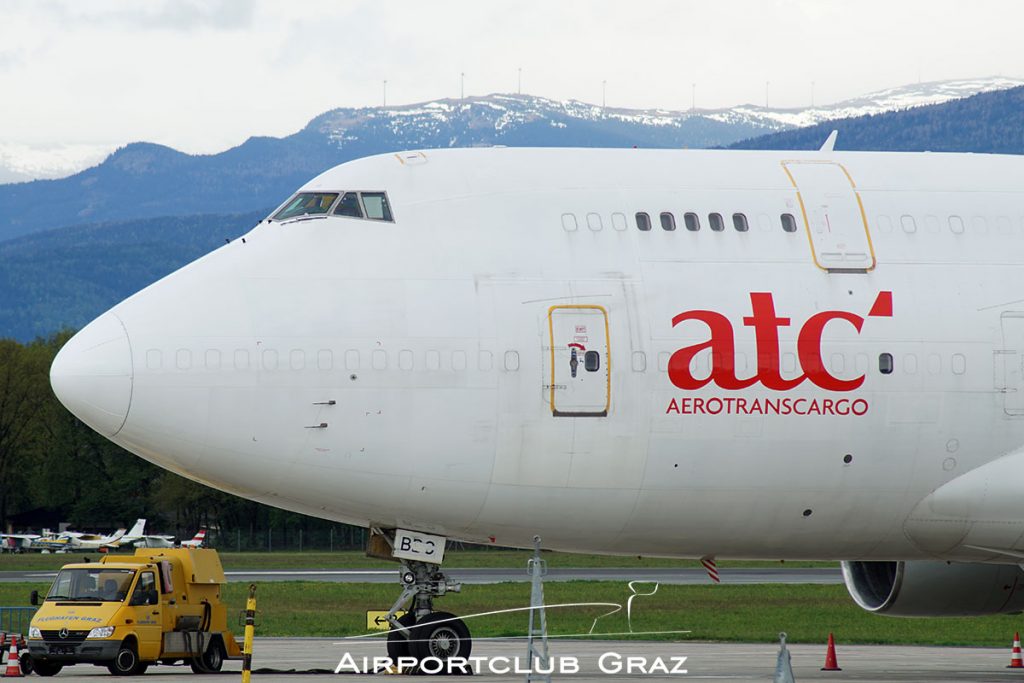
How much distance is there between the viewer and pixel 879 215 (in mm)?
19031

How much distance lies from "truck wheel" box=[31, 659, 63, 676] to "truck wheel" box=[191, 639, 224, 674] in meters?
2.05

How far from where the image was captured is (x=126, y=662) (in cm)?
2488

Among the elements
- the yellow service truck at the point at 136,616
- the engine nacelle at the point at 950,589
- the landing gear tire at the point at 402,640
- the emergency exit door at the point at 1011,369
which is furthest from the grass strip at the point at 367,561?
the landing gear tire at the point at 402,640

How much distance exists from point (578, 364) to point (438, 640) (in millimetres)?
3441

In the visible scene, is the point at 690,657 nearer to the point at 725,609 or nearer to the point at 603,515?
the point at 603,515

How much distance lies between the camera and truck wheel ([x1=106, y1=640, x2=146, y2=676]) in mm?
24797

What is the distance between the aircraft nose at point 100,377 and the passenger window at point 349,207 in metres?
2.78

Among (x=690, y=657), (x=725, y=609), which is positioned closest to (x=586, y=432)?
(x=690, y=657)

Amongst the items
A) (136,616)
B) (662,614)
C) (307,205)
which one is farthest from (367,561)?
(307,205)

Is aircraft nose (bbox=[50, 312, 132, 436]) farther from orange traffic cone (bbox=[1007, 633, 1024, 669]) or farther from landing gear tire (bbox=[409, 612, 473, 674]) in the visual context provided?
orange traffic cone (bbox=[1007, 633, 1024, 669])

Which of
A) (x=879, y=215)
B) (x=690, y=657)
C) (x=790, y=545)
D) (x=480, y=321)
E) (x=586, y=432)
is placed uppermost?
(x=879, y=215)

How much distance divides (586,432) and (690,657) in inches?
433

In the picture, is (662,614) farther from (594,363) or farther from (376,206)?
(376,206)

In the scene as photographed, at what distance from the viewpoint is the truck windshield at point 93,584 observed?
25781 millimetres
